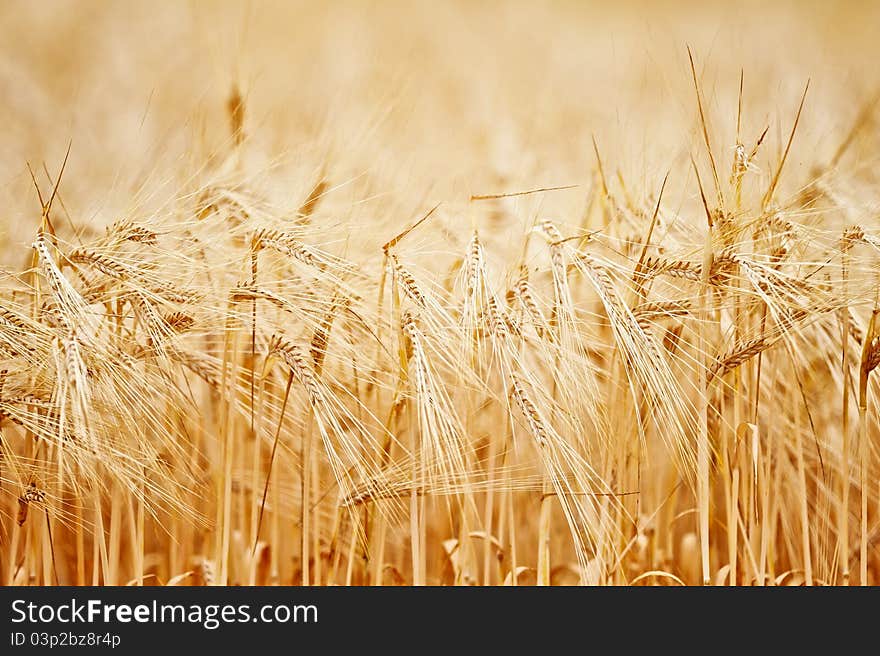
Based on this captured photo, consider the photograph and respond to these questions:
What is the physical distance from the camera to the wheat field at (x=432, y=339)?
1.00m

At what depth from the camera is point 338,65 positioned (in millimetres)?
2232

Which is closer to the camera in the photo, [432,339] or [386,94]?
[432,339]

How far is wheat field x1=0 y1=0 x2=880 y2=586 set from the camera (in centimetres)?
100

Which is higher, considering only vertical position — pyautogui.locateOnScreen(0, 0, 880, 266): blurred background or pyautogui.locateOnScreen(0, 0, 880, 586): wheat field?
pyautogui.locateOnScreen(0, 0, 880, 266): blurred background

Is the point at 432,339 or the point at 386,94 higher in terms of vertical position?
the point at 386,94

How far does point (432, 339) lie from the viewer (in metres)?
1.00

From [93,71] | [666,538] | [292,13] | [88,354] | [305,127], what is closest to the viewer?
[88,354]

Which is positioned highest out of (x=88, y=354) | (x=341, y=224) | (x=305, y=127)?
(x=305, y=127)

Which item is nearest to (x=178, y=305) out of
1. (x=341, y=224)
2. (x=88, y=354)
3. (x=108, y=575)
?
(x=88, y=354)

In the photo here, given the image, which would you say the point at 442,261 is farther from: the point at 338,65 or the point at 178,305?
the point at 338,65

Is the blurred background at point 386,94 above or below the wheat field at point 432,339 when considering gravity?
above

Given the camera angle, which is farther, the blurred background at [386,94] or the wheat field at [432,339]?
the blurred background at [386,94]

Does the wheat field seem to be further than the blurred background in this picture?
No
